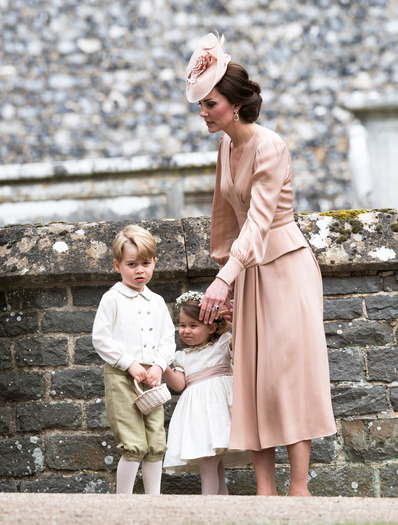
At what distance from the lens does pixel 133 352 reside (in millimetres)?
4258

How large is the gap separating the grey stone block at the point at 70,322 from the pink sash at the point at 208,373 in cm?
61

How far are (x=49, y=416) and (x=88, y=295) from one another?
59cm

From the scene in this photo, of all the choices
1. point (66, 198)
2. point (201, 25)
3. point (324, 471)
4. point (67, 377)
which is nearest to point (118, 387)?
point (67, 377)

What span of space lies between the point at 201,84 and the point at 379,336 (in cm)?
154

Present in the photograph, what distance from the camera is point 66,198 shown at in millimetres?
12625

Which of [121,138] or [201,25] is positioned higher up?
[201,25]

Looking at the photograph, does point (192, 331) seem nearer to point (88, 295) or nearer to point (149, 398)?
point (149, 398)

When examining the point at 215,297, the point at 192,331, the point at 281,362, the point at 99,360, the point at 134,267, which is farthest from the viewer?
the point at 99,360

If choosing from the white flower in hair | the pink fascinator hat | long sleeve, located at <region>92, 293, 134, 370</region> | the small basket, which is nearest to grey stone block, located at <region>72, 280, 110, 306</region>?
the white flower in hair

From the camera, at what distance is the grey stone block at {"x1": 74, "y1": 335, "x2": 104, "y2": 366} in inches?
189

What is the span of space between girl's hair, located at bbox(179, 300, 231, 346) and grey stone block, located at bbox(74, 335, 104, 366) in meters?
0.53

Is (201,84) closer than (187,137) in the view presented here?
Yes

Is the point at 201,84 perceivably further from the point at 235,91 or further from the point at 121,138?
the point at 121,138

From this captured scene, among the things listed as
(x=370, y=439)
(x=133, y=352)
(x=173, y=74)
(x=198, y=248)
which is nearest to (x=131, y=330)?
(x=133, y=352)
